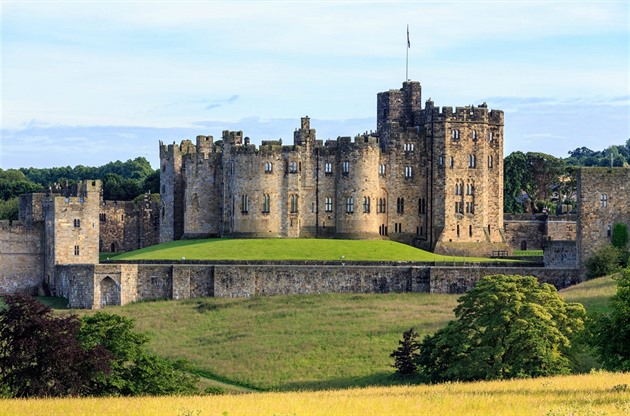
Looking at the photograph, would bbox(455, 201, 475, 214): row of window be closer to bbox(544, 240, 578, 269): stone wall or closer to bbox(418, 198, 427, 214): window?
bbox(418, 198, 427, 214): window

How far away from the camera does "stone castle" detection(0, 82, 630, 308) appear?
275 feet

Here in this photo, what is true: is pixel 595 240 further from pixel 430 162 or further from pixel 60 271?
pixel 60 271

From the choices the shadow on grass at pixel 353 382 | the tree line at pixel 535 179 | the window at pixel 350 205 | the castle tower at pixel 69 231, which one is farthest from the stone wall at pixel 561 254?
the tree line at pixel 535 179

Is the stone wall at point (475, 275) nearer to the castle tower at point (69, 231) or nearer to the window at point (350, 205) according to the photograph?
the window at point (350, 205)

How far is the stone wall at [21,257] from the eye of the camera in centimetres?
9131

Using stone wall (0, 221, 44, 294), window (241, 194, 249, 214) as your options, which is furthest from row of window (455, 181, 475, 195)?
stone wall (0, 221, 44, 294)

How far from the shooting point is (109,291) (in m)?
85.4

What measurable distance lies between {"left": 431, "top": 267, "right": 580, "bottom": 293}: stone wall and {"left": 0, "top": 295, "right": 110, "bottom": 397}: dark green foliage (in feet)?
118

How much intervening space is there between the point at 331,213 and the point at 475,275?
18.6 m

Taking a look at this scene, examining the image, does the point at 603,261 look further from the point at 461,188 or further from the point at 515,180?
the point at 515,180

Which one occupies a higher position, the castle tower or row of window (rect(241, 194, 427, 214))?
row of window (rect(241, 194, 427, 214))

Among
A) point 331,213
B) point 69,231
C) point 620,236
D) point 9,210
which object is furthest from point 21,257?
point 9,210

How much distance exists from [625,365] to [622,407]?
49.3 feet

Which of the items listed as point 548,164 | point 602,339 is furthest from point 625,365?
point 548,164
